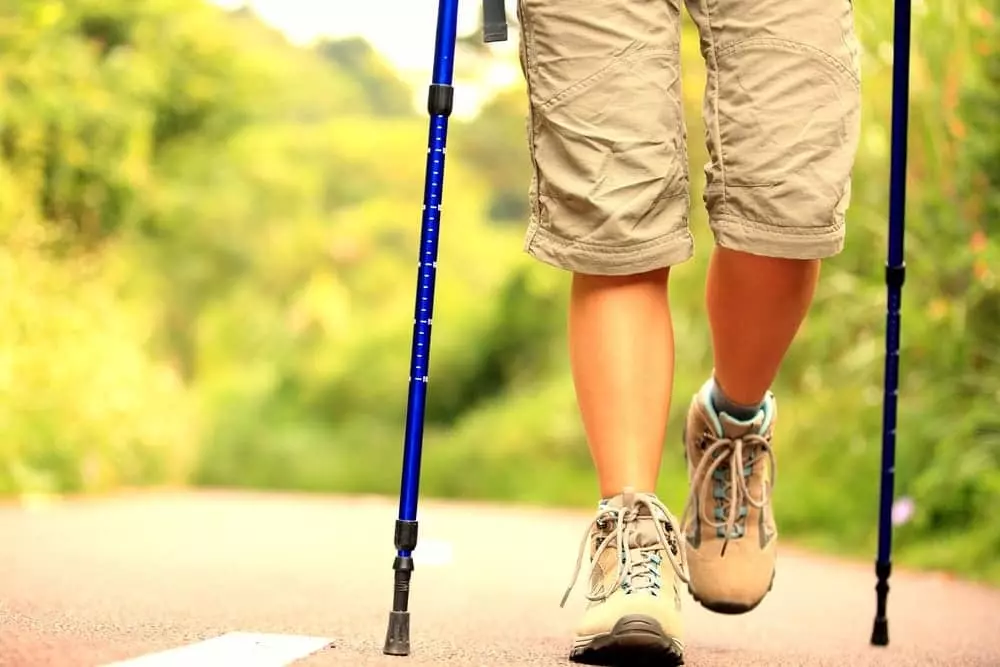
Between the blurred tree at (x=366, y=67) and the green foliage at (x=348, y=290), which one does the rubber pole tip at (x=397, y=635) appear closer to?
the green foliage at (x=348, y=290)

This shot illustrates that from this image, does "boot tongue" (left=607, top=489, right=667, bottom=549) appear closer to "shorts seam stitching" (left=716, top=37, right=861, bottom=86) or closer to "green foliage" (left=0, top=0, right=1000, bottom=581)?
"shorts seam stitching" (left=716, top=37, right=861, bottom=86)

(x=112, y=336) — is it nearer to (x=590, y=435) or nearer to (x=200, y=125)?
(x=200, y=125)

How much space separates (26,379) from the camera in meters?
5.48

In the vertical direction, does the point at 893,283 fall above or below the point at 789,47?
below

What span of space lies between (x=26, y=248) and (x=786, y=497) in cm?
298

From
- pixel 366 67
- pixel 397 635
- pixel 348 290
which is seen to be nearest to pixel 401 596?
pixel 397 635

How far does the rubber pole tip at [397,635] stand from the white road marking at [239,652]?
83mm

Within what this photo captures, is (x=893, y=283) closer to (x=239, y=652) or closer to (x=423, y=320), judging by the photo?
(x=423, y=320)

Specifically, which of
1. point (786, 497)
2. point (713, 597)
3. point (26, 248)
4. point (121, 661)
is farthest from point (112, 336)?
point (121, 661)

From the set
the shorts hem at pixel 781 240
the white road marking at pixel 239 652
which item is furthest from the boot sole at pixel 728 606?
the white road marking at pixel 239 652

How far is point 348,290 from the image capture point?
28.3 feet

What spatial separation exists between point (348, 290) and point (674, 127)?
22.1 feet

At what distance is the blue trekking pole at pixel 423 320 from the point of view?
1.85 m

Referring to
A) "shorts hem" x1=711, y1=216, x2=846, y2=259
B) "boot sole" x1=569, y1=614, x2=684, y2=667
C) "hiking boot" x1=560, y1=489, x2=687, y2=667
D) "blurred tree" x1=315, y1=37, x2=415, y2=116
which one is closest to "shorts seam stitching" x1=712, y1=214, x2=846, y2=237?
"shorts hem" x1=711, y1=216, x2=846, y2=259
